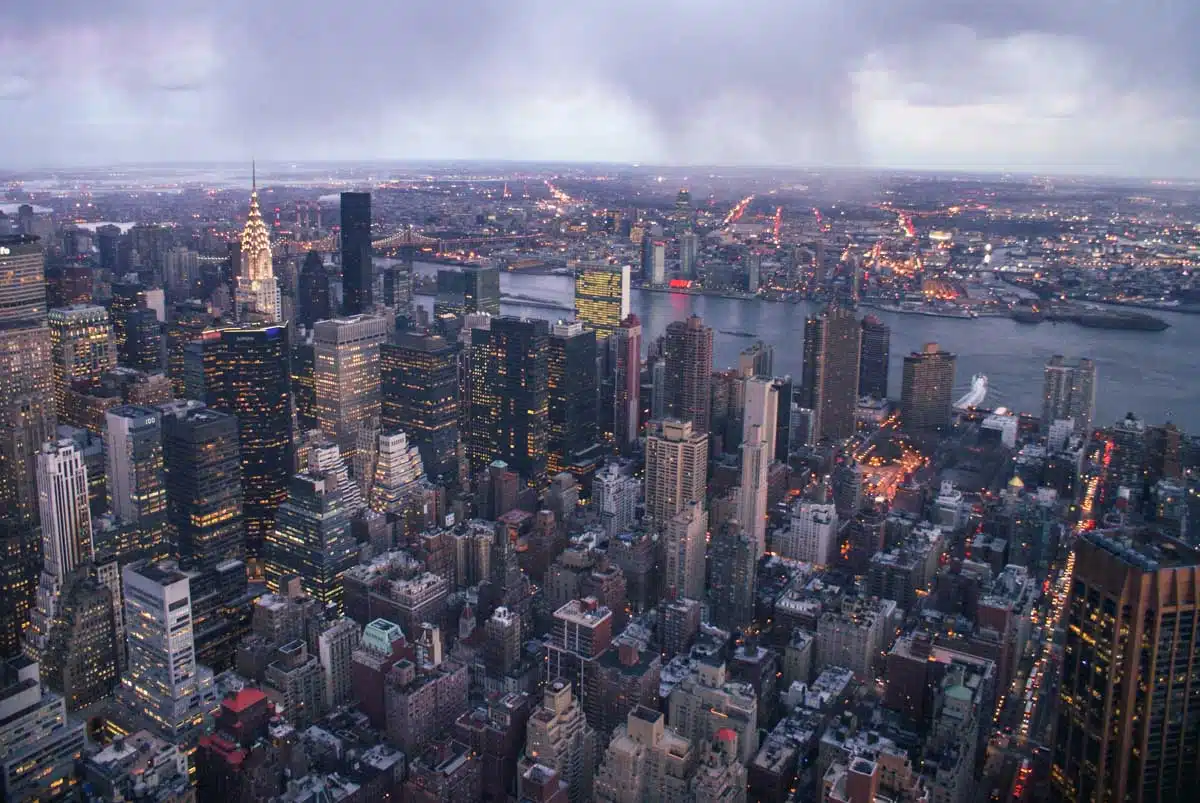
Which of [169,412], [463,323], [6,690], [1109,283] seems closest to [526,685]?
[6,690]

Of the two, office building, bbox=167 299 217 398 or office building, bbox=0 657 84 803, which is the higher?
office building, bbox=167 299 217 398

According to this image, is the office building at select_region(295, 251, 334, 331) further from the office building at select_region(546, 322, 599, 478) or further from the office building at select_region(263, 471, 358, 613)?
the office building at select_region(263, 471, 358, 613)

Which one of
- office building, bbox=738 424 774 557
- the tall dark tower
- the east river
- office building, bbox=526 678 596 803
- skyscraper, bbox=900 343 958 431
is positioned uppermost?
the tall dark tower

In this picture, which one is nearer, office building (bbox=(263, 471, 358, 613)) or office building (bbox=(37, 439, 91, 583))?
office building (bbox=(37, 439, 91, 583))

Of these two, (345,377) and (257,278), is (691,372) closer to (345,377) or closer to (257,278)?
(345,377)

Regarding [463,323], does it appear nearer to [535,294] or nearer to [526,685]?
[535,294]

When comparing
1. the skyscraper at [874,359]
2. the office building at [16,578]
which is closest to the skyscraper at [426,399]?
the office building at [16,578]

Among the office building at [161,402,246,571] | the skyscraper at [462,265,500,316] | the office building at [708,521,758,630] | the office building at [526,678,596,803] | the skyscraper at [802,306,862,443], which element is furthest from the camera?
the skyscraper at [462,265,500,316]

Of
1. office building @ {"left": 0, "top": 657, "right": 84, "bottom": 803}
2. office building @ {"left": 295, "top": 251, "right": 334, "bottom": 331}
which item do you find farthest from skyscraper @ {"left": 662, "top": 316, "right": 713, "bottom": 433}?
office building @ {"left": 0, "top": 657, "right": 84, "bottom": 803}
